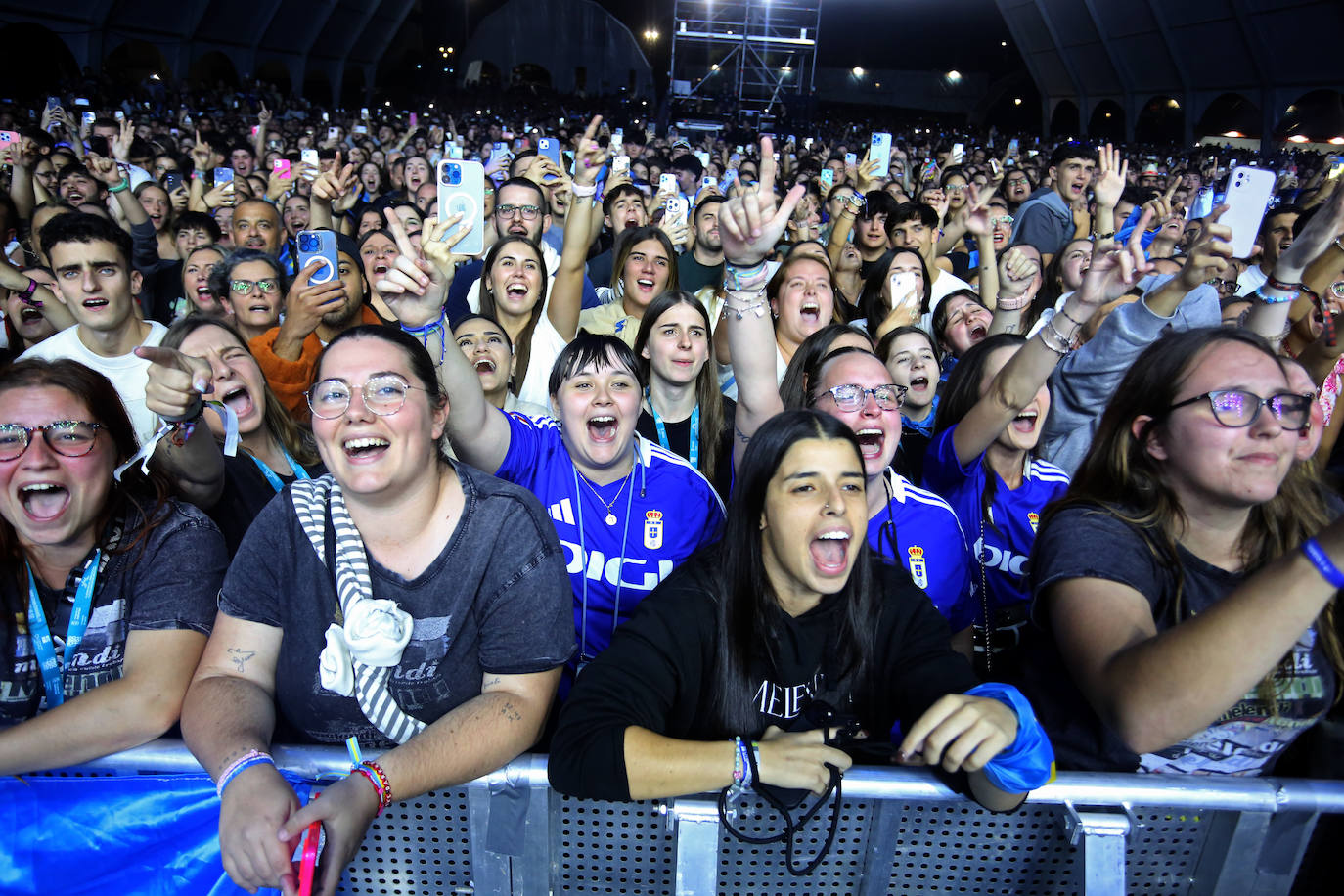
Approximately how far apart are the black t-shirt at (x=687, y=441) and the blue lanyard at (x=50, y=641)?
1.92m

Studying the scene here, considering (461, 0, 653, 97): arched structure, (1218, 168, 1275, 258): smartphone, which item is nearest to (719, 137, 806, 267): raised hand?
(1218, 168, 1275, 258): smartphone

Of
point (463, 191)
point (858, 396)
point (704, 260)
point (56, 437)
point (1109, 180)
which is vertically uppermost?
point (1109, 180)

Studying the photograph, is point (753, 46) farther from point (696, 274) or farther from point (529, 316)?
point (529, 316)

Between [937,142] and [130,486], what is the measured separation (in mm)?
23498

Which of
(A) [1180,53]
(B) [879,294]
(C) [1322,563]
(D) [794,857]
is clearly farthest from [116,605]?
(A) [1180,53]

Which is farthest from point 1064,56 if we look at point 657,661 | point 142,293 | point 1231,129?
point 657,661

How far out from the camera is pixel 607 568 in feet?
8.34

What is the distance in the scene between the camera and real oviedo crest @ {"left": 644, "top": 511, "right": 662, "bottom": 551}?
101 inches

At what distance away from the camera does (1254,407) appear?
1723 millimetres

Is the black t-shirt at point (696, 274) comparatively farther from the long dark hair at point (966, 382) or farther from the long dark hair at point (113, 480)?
the long dark hair at point (113, 480)

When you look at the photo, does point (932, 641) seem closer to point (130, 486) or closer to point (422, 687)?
point (422, 687)

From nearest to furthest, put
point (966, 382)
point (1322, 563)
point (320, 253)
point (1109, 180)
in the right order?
point (1322, 563)
point (966, 382)
point (320, 253)
point (1109, 180)

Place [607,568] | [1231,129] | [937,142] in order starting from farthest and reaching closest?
[1231,129]
[937,142]
[607,568]

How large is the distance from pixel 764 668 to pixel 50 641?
5.30ft
